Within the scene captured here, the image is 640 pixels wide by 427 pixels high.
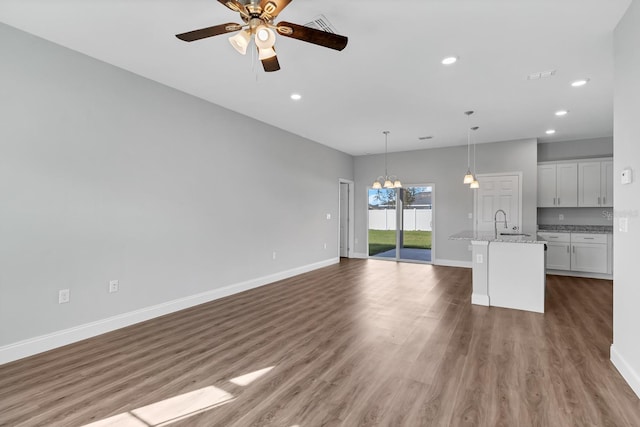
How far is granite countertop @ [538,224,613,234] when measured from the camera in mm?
6102

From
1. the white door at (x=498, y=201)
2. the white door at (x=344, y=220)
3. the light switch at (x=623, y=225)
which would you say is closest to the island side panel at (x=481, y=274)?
the light switch at (x=623, y=225)

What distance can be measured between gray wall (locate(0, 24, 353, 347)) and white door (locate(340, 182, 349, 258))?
12.0ft

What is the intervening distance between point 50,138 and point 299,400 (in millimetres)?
3272

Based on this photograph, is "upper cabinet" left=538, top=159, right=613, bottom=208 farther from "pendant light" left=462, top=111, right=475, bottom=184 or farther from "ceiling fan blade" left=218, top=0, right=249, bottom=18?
"ceiling fan blade" left=218, top=0, right=249, bottom=18

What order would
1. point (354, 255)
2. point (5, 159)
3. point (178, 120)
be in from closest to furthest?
point (5, 159) < point (178, 120) < point (354, 255)

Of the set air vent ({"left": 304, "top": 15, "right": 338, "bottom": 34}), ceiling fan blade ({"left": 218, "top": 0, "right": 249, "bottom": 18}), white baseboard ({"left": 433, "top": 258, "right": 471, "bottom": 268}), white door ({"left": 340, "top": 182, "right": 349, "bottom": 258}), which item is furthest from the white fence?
ceiling fan blade ({"left": 218, "top": 0, "right": 249, "bottom": 18})

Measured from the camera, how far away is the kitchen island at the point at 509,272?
4.08m

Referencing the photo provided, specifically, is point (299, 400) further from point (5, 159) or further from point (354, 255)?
point (354, 255)

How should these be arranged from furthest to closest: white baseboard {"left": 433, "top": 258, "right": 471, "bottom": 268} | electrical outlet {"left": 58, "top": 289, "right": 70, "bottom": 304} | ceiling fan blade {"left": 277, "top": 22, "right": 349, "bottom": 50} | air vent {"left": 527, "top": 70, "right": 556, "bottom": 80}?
white baseboard {"left": 433, "top": 258, "right": 471, "bottom": 268}, air vent {"left": 527, "top": 70, "right": 556, "bottom": 80}, electrical outlet {"left": 58, "top": 289, "right": 70, "bottom": 304}, ceiling fan blade {"left": 277, "top": 22, "right": 349, "bottom": 50}

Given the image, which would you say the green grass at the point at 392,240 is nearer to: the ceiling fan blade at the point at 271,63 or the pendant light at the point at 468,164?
the pendant light at the point at 468,164

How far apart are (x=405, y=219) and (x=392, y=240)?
0.66 meters

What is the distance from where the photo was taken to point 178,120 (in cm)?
415

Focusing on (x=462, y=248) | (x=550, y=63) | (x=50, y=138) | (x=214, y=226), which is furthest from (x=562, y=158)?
(x=50, y=138)

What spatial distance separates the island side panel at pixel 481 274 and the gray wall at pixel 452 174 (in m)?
3.00
